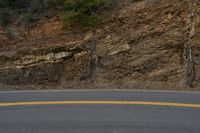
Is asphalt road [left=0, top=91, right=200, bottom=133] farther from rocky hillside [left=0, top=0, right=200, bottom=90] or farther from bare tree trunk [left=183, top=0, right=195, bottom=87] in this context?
rocky hillside [left=0, top=0, right=200, bottom=90]

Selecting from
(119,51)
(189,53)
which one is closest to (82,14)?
(119,51)

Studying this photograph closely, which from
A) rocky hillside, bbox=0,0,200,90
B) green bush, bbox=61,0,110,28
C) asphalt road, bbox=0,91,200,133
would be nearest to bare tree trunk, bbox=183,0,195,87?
rocky hillside, bbox=0,0,200,90

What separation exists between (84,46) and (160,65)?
3214 millimetres

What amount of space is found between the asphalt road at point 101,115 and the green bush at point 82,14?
6.02 metres

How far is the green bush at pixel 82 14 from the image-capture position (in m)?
16.8

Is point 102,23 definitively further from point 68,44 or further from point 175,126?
point 175,126

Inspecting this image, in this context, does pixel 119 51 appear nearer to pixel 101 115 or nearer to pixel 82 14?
pixel 82 14

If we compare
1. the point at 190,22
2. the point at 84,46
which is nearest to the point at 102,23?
the point at 84,46

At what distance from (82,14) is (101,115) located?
28.7ft

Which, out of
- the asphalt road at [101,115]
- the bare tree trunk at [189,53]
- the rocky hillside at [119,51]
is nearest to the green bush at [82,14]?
the rocky hillside at [119,51]

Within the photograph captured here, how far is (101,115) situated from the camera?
344 inches

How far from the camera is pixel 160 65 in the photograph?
15.8 meters

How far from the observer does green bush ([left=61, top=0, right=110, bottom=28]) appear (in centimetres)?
1681

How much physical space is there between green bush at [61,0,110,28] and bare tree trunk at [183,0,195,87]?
145 inches
